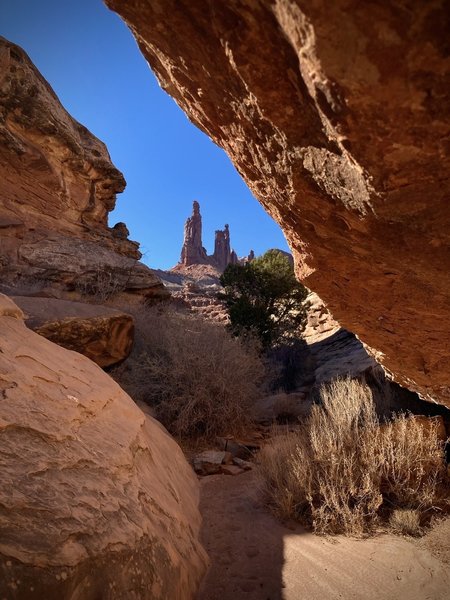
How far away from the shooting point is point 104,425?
2.64 meters

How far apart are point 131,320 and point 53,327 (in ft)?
6.52

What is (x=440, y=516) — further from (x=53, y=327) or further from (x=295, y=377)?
(x=295, y=377)

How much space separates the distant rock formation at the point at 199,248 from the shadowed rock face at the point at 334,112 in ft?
214

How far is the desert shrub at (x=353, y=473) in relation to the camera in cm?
383

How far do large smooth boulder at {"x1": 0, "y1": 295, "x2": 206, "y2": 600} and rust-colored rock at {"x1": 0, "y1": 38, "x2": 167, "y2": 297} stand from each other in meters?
8.75

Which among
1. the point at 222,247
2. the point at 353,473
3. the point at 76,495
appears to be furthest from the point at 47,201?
the point at 222,247

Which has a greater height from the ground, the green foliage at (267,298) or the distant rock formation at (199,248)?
the distant rock formation at (199,248)

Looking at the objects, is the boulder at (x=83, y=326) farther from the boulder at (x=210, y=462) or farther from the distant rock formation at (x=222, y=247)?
the distant rock formation at (x=222, y=247)

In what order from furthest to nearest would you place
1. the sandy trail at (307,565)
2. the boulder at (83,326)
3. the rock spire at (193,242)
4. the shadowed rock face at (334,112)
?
the rock spire at (193,242)
the boulder at (83,326)
the sandy trail at (307,565)
the shadowed rock face at (334,112)

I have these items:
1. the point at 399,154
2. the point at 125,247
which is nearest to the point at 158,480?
the point at 399,154

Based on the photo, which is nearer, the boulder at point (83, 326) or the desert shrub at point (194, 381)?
the boulder at point (83, 326)

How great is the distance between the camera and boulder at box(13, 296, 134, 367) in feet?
21.2

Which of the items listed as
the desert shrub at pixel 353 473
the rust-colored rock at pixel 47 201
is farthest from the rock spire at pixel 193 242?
the desert shrub at pixel 353 473

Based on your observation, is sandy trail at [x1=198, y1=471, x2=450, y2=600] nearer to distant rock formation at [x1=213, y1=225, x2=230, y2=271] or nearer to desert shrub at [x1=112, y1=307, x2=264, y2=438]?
desert shrub at [x1=112, y1=307, x2=264, y2=438]
